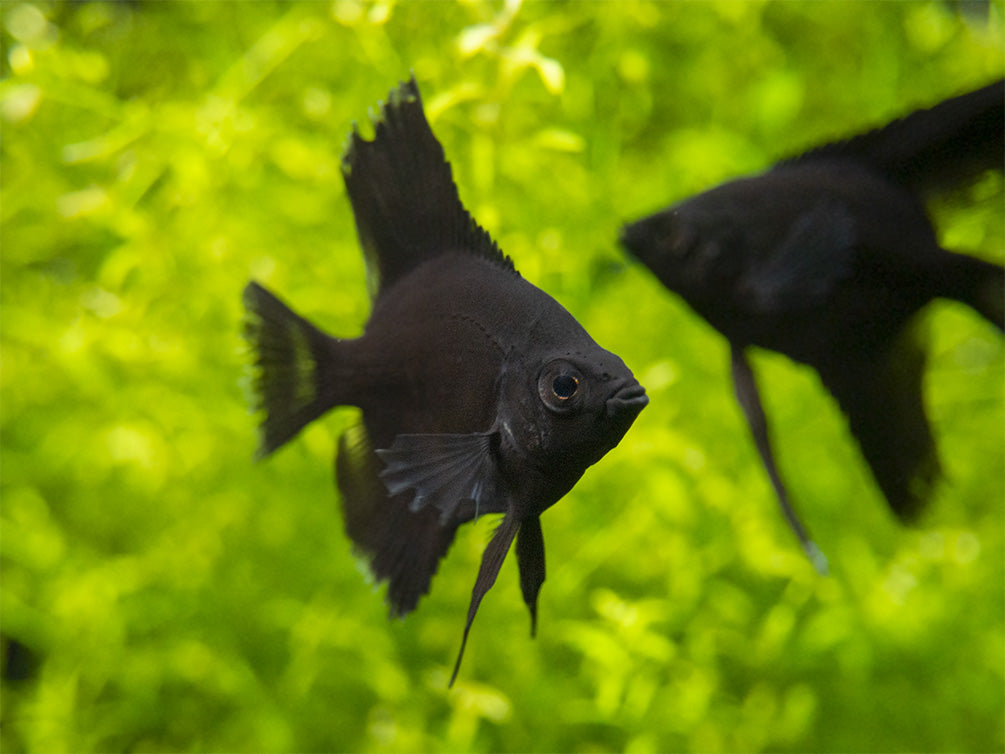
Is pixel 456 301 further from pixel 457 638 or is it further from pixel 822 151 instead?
pixel 457 638

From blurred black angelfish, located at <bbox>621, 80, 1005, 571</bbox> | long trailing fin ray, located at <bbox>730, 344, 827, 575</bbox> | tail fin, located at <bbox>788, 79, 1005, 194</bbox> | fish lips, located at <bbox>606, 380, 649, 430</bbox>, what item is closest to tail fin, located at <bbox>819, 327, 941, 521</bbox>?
blurred black angelfish, located at <bbox>621, 80, 1005, 571</bbox>

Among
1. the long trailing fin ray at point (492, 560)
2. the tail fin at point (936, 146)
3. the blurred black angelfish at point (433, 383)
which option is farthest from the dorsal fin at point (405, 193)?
the tail fin at point (936, 146)

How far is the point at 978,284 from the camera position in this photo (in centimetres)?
105

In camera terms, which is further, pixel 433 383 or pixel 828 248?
pixel 828 248

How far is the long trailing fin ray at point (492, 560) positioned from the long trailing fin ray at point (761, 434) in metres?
0.51

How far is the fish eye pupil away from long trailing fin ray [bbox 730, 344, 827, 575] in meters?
0.50

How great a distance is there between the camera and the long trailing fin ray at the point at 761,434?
1067 mm

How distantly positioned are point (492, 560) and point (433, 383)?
0.22m

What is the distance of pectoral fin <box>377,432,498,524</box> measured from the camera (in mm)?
706

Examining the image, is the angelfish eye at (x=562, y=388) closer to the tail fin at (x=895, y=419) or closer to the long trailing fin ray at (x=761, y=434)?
the long trailing fin ray at (x=761, y=434)

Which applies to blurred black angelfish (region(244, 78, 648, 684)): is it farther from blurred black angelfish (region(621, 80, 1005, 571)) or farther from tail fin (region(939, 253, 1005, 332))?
tail fin (region(939, 253, 1005, 332))

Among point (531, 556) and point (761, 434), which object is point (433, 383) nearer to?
point (531, 556)

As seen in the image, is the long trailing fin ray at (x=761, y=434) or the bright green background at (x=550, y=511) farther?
the bright green background at (x=550, y=511)

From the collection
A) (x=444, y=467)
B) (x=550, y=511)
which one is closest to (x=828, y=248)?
(x=444, y=467)
